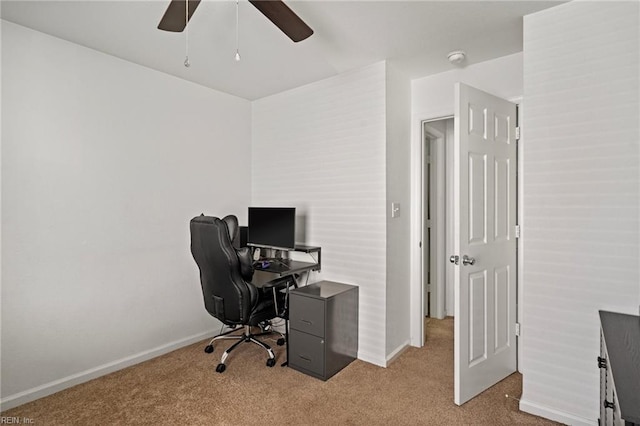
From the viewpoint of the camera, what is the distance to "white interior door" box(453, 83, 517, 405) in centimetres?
218

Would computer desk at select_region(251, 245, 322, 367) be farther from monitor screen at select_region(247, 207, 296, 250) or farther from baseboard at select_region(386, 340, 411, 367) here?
baseboard at select_region(386, 340, 411, 367)

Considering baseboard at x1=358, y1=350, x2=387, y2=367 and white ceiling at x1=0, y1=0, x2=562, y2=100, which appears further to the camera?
baseboard at x1=358, y1=350, x2=387, y2=367

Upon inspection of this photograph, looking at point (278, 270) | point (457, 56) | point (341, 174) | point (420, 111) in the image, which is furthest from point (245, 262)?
point (457, 56)

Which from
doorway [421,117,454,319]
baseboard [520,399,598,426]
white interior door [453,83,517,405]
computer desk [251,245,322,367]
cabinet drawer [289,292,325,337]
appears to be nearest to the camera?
baseboard [520,399,598,426]

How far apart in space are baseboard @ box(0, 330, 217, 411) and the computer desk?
97 centimetres

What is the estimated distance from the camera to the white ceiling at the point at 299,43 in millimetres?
2027

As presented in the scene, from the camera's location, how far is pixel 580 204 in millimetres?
1896

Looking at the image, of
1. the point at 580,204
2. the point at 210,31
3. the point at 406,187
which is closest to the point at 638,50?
the point at 580,204

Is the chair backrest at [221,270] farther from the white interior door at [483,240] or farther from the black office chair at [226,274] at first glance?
the white interior door at [483,240]

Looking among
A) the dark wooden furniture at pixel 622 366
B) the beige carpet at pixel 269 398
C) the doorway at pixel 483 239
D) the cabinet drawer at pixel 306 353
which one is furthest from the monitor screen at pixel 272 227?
the dark wooden furniture at pixel 622 366

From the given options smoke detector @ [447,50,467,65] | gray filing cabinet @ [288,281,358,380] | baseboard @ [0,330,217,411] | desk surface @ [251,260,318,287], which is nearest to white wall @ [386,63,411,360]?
gray filing cabinet @ [288,281,358,380]

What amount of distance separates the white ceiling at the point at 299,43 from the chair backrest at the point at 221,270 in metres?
1.31

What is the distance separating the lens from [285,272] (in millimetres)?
2748

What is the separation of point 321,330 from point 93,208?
1953 mm
